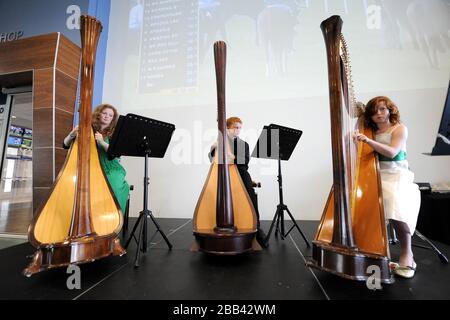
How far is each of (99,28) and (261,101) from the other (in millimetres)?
2243

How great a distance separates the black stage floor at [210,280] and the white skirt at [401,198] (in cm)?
34

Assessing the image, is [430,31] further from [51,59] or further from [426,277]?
[51,59]

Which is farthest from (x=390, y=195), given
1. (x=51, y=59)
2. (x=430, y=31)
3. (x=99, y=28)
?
(x=51, y=59)

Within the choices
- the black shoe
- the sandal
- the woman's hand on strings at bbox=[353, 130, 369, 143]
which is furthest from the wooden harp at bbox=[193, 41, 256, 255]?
the sandal

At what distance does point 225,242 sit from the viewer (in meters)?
1.31

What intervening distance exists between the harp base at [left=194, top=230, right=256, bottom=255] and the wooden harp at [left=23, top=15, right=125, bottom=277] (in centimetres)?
50

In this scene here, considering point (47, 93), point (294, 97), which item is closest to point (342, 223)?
point (294, 97)

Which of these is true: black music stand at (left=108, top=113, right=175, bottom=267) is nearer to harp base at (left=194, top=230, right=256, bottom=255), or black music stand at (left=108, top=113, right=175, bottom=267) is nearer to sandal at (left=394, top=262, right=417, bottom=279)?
harp base at (left=194, top=230, right=256, bottom=255)

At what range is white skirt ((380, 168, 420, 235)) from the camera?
1.20m

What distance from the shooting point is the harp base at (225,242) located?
131cm

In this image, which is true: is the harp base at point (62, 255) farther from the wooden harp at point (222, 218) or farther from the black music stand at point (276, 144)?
the black music stand at point (276, 144)

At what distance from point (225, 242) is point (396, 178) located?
1065 mm

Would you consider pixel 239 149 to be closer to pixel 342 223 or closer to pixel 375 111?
pixel 375 111

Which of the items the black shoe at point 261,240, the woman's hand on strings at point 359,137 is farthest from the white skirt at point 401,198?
the black shoe at point 261,240
